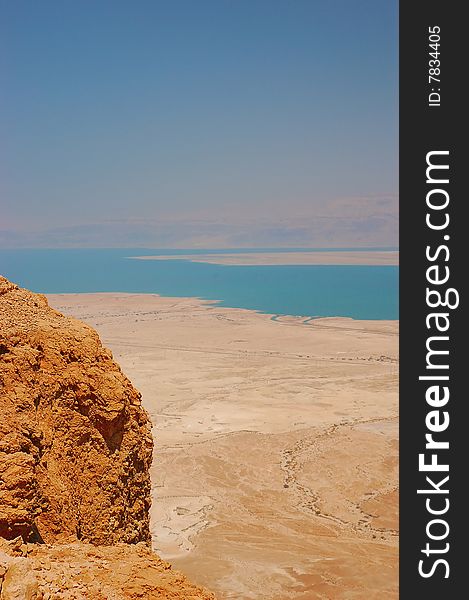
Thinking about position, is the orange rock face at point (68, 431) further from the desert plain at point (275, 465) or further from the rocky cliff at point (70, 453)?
the desert plain at point (275, 465)

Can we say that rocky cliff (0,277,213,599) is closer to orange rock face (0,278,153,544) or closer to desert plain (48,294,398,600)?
orange rock face (0,278,153,544)

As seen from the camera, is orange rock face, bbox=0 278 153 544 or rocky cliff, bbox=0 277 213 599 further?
orange rock face, bbox=0 278 153 544

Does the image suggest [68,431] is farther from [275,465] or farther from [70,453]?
[275,465]

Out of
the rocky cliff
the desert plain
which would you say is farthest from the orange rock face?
the desert plain

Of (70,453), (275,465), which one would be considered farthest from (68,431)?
(275,465)

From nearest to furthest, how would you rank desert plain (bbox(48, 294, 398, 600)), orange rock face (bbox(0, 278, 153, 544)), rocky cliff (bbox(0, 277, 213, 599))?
rocky cliff (bbox(0, 277, 213, 599))
orange rock face (bbox(0, 278, 153, 544))
desert plain (bbox(48, 294, 398, 600))

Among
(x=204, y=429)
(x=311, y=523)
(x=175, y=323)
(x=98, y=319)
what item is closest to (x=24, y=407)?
(x=311, y=523)

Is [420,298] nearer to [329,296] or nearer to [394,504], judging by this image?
[394,504]
